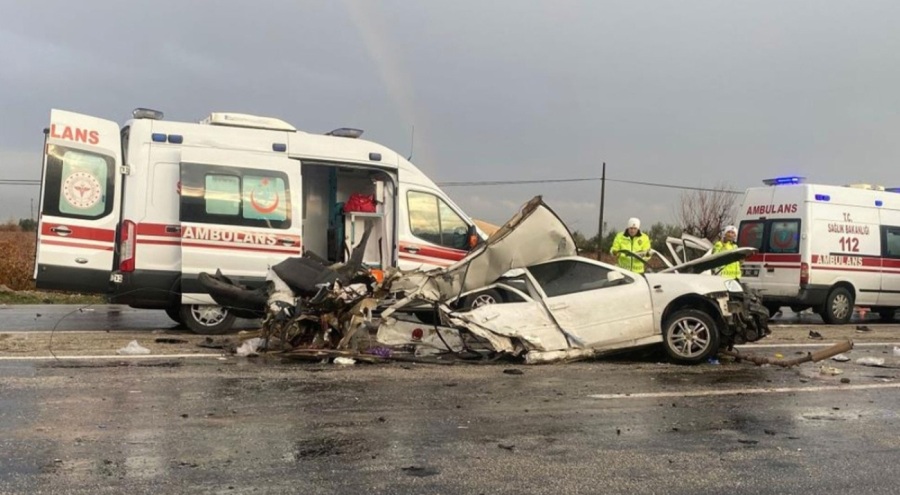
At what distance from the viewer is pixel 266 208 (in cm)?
1066

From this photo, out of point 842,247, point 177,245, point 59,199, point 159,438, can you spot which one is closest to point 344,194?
point 177,245

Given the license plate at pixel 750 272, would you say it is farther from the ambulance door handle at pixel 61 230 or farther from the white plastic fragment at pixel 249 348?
the ambulance door handle at pixel 61 230

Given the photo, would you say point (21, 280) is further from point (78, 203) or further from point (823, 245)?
point (823, 245)

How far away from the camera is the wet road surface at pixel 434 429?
4.30m

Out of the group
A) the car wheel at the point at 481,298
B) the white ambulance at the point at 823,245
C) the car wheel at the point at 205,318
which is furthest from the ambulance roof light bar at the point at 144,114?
the white ambulance at the point at 823,245

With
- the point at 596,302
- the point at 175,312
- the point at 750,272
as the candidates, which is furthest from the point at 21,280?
the point at 750,272

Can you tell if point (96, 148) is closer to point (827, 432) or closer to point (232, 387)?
point (232, 387)

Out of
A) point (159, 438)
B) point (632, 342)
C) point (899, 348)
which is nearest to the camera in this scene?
point (159, 438)

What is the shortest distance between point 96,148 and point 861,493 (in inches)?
370

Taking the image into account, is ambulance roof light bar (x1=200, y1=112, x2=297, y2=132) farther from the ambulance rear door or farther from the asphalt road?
the ambulance rear door

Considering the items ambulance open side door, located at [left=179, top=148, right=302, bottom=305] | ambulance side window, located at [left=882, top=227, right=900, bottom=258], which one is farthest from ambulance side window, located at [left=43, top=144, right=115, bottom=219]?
ambulance side window, located at [left=882, top=227, right=900, bottom=258]

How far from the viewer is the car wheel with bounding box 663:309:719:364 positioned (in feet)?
28.4

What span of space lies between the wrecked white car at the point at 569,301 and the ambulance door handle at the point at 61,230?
4.50 meters

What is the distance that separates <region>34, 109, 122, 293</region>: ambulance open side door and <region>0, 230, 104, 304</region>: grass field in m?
7.94
